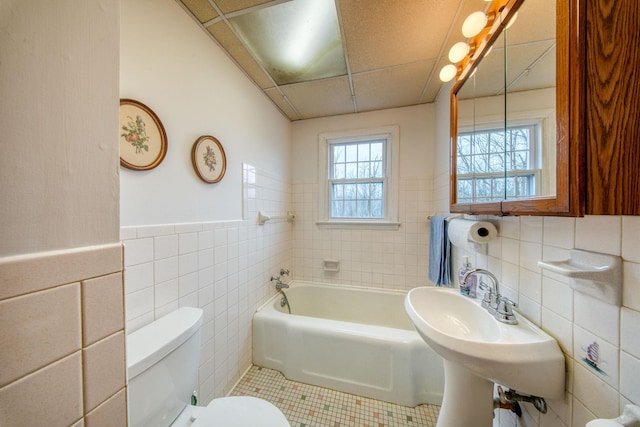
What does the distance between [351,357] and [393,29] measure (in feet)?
6.85

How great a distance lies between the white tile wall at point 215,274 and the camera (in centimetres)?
92

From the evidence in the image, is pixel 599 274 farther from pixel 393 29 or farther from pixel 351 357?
pixel 393 29

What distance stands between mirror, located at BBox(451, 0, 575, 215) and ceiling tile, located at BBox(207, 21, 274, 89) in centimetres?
137

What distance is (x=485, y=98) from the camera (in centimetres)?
106

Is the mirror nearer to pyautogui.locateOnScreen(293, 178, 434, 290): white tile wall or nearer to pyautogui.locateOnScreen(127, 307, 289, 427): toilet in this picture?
pyautogui.locateOnScreen(293, 178, 434, 290): white tile wall

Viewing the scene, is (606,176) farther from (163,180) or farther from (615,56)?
A: (163,180)

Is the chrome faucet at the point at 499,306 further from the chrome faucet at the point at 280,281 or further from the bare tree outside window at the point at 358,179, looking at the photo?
the chrome faucet at the point at 280,281

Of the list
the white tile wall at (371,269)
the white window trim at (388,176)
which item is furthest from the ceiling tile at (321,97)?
the white tile wall at (371,269)

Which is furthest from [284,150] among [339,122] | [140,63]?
[140,63]

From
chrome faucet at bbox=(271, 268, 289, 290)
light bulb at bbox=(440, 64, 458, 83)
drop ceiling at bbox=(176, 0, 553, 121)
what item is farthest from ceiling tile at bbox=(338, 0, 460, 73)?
chrome faucet at bbox=(271, 268, 289, 290)

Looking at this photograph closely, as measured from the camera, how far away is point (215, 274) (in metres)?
1.33

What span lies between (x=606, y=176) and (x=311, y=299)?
220cm

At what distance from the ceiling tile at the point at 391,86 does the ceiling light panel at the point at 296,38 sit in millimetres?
239

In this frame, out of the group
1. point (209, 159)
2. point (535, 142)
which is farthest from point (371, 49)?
point (209, 159)
